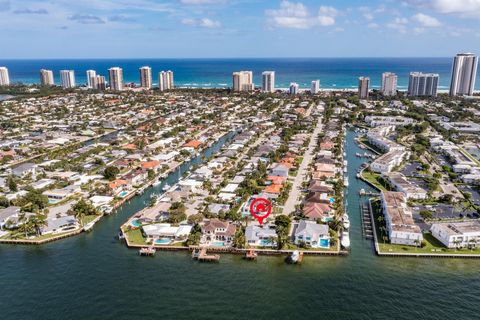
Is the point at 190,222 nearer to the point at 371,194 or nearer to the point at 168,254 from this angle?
the point at 168,254

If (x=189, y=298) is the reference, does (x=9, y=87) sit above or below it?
above

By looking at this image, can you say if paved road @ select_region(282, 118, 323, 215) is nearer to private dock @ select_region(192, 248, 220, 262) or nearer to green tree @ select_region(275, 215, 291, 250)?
green tree @ select_region(275, 215, 291, 250)

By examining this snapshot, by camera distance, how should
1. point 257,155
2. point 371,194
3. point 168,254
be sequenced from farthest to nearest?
point 257,155 → point 371,194 → point 168,254

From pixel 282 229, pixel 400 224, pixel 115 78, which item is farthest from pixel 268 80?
pixel 282 229

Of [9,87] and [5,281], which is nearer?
[5,281]

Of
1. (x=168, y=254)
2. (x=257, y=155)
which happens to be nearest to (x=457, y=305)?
(x=168, y=254)

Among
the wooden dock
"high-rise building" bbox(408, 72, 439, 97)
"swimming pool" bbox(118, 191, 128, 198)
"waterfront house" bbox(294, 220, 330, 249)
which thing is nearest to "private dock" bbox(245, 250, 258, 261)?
the wooden dock
